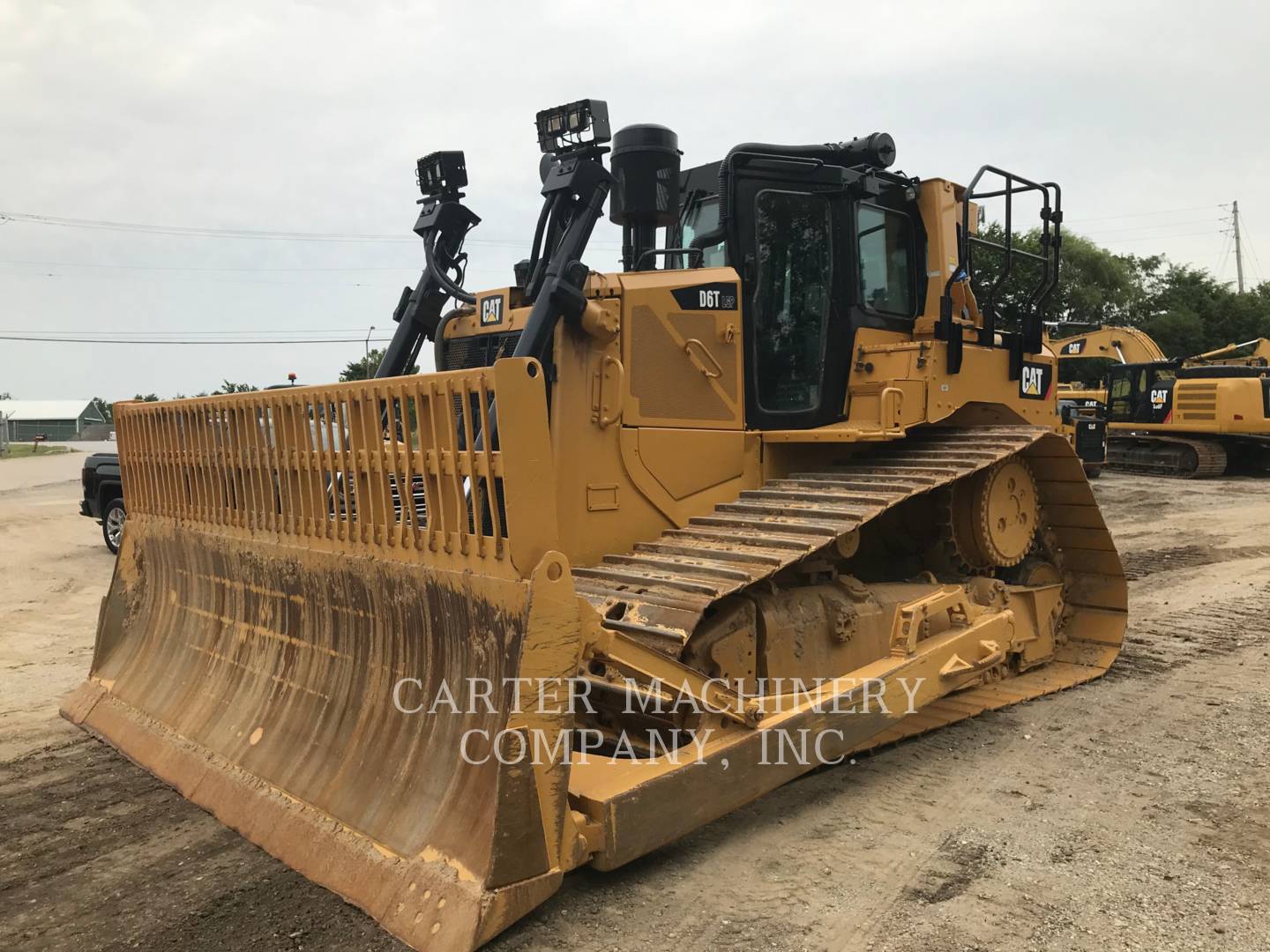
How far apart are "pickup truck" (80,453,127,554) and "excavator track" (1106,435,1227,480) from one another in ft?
61.8

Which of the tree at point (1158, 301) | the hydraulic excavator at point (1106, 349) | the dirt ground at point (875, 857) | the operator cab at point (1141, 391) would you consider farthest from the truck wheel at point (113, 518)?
the tree at point (1158, 301)

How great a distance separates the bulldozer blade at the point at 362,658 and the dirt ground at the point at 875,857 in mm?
195

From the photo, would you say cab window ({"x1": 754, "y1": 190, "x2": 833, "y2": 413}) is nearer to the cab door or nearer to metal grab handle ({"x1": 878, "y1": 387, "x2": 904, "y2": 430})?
the cab door

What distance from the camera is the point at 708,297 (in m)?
4.84

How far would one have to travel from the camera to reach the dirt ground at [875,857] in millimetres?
3105

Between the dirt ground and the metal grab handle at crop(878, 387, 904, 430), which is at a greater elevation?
the metal grab handle at crop(878, 387, 904, 430)

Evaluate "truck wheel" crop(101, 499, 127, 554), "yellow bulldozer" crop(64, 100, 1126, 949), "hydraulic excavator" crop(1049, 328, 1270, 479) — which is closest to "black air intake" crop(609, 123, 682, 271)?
"yellow bulldozer" crop(64, 100, 1126, 949)

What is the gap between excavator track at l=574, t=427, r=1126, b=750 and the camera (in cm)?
392

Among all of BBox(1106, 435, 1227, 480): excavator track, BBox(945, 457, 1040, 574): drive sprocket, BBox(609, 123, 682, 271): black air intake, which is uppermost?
BBox(609, 123, 682, 271): black air intake

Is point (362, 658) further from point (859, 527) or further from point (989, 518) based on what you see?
point (989, 518)

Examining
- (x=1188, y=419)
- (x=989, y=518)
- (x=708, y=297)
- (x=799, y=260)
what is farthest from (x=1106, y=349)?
(x=708, y=297)

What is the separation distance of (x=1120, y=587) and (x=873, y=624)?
8.40 feet

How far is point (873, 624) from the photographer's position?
485cm

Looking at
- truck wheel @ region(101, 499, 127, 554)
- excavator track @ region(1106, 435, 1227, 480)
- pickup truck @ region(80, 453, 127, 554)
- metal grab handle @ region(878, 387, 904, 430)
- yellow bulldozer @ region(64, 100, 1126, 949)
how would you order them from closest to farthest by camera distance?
yellow bulldozer @ region(64, 100, 1126, 949) < metal grab handle @ region(878, 387, 904, 430) < pickup truck @ region(80, 453, 127, 554) < truck wheel @ region(101, 499, 127, 554) < excavator track @ region(1106, 435, 1227, 480)
